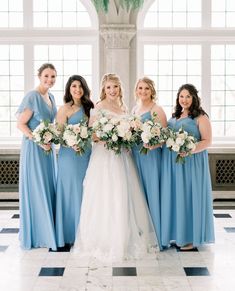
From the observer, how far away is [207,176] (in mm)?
5535

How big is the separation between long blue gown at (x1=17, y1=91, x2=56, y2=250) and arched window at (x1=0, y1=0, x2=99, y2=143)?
3.19 meters

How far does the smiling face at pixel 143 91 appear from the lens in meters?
5.46

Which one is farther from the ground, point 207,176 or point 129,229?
point 207,176

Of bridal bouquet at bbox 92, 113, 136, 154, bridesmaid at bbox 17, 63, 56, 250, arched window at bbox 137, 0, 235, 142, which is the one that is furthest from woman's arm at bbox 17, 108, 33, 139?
arched window at bbox 137, 0, 235, 142

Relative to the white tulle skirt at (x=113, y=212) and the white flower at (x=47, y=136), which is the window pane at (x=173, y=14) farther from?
the white flower at (x=47, y=136)

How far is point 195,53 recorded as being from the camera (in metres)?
8.88

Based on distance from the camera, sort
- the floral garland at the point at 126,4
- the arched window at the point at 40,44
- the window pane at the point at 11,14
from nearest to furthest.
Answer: the floral garland at the point at 126,4
the arched window at the point at 40,44
the window pane at the point at 11,14

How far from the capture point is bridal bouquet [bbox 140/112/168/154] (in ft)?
16.8

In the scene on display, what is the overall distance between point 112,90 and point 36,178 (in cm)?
115

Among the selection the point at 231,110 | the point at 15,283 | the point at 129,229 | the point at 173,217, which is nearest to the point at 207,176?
the point at 173,217

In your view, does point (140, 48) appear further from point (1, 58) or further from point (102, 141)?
point (102, 141)

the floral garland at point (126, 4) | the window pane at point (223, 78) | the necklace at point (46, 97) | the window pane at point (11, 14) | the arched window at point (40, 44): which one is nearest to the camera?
the necklace at point (46, 97)

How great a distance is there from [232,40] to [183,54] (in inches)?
30.8

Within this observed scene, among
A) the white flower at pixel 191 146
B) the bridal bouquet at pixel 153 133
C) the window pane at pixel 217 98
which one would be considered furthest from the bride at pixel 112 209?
the window pane at pixel 217 98
